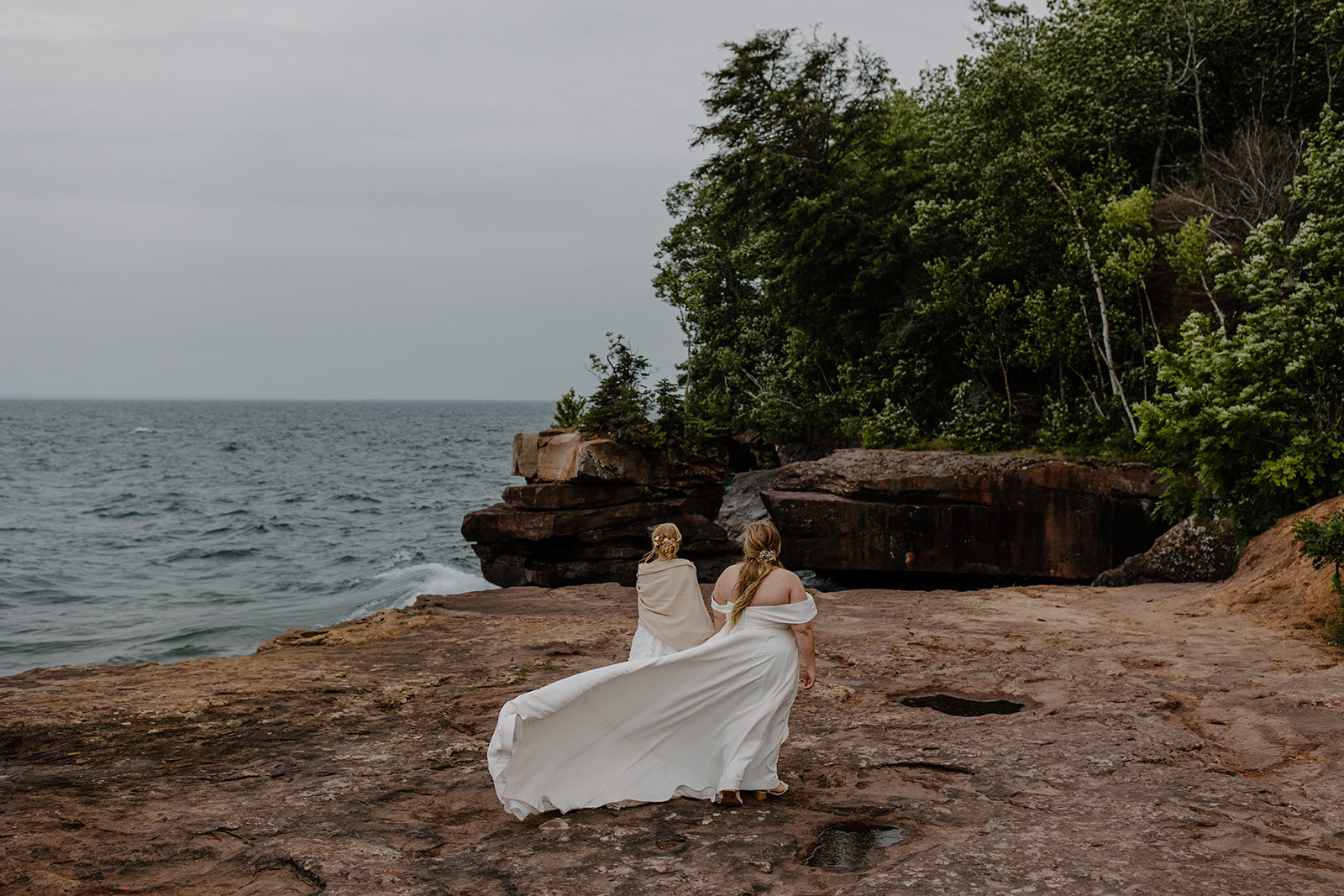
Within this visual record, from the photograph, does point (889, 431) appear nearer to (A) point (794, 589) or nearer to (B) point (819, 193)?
(B) point (819, 193)

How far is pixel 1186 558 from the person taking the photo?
48.0 ft

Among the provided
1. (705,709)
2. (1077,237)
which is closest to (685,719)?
(705,709)

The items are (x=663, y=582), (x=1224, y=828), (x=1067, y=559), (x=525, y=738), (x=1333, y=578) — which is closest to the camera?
(x=1224, y=828)

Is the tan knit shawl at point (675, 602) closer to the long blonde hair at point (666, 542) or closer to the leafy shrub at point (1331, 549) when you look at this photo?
the long blonde hair at point (666, 542)

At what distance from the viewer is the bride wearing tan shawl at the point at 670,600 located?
6.57 metres

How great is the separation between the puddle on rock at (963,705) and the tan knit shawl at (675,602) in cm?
261

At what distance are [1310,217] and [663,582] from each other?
13518 millimetres

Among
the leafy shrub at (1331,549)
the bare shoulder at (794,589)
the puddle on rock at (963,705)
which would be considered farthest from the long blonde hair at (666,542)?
the leafy shrub at (1331,549)

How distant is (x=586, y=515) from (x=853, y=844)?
1524 cm

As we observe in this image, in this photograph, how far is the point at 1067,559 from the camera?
1734 centimetres

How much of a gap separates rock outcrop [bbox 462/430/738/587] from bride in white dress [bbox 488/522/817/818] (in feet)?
46.3

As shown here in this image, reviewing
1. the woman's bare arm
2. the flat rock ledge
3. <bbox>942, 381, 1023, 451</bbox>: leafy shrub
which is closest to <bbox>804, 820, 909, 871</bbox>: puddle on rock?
the flat rock ledge

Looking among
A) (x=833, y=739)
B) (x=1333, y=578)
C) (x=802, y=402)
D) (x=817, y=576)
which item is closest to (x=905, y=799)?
(x=833, y=739)

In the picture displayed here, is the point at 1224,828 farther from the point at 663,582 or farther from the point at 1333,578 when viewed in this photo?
the point at 1333,578
